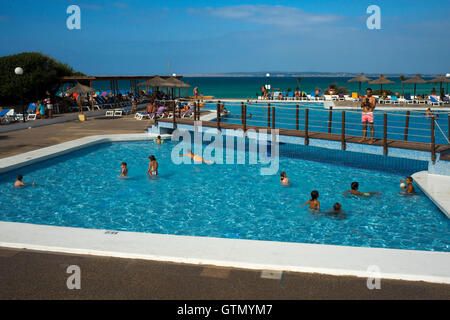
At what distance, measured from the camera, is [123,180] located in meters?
11.1

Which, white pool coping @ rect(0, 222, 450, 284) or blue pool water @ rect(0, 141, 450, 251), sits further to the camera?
blue pool water @ rect(0, 141, 450, 251)

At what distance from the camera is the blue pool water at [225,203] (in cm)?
755

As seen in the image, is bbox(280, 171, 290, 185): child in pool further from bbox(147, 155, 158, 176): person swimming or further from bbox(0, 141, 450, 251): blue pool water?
bbox(147, 155, 158, 176): person swimming

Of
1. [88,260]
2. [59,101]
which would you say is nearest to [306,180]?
[88,260]

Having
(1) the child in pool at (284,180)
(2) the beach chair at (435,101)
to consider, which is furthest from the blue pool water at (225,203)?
(2) the beach chair at (435,101)

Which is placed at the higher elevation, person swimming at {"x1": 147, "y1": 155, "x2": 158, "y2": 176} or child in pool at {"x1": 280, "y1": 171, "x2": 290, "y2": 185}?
person swimming at {"x1": 147, "y1": 155, "x2": 158, "y2": 176}

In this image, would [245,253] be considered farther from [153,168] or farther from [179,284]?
[153,168]

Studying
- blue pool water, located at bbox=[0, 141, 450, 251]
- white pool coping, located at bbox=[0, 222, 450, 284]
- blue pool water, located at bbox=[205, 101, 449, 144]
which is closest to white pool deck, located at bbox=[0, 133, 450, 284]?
white pool coping, located at bbox=[0, 222, 450, 284]

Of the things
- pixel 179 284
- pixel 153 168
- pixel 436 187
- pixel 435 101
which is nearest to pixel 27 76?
pixel 153 168

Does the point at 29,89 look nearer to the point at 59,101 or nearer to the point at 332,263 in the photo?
the point at 59,101

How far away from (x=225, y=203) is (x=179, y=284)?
4.97 meters

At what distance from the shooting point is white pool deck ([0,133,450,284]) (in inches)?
183

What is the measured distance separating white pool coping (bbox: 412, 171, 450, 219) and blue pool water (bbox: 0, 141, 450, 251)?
0.58 ft
